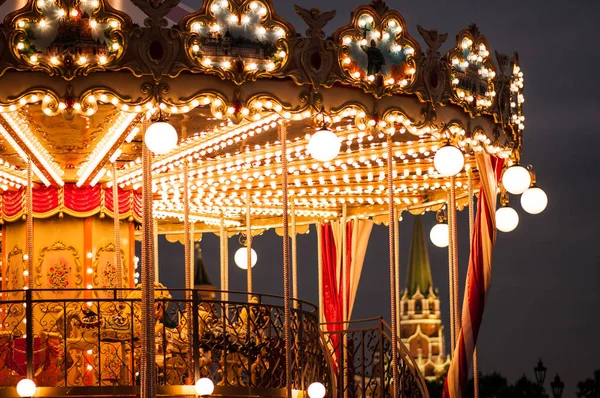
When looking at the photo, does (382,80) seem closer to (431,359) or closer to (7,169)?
(7,169)

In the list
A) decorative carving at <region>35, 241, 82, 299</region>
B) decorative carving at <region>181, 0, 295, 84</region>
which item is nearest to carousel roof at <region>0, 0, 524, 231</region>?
decorative carving at <region>181, 0, 295, 84</region>

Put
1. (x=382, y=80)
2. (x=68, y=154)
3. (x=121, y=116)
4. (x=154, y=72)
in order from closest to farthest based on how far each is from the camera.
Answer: (x=154, y=72), (x=382, y=80), (x=121, y=116), (x=68, y=154)

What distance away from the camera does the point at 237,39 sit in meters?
12.0

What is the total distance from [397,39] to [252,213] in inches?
350

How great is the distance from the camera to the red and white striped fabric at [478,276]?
14.7 meters

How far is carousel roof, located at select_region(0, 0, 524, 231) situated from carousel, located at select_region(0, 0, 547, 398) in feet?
0.07

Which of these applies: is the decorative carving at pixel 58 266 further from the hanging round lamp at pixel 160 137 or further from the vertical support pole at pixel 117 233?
the hanging round lamp at pixel 160 137

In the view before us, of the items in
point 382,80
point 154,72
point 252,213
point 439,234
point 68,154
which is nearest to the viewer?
point 154,72

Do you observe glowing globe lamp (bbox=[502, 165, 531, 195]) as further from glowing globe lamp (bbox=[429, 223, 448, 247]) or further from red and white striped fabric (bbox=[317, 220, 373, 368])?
red and white striped fabric (bbox=[317, 220, 373, 368])

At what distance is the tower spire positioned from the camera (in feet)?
286

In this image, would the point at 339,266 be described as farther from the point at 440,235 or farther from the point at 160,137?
the point at 160,137

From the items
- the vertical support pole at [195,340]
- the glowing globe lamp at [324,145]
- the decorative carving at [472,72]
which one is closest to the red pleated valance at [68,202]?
the vertical support pole at [195,340]

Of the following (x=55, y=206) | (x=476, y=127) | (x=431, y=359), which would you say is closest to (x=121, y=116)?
(x=55, y=206)

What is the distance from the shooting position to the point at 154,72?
38.4 feet
